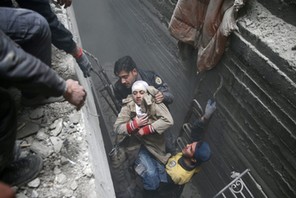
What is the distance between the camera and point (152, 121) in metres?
3.69

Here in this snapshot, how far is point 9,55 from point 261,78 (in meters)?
2.19

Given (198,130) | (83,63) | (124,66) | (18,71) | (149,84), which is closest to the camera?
(18,71)

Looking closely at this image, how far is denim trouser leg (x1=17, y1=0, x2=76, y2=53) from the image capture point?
2.52 meters

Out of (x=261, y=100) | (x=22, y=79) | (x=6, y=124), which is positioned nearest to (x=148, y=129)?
(x=261, y=100)

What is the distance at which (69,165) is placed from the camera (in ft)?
7.78

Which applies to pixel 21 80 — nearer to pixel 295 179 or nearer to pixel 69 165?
pixel 69 165

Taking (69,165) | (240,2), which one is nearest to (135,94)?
(69,165)

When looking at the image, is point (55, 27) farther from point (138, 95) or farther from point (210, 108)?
point (210, 108)

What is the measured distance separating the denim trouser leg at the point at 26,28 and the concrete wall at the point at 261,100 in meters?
1.91

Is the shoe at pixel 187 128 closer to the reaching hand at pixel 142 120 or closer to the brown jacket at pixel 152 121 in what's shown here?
the brown jacket at pixel 152 121

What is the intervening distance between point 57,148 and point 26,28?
1088 mm

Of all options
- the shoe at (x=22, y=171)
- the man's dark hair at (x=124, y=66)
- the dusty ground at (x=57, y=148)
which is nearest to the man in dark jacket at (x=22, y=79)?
the shoe at (x=22, y=171)

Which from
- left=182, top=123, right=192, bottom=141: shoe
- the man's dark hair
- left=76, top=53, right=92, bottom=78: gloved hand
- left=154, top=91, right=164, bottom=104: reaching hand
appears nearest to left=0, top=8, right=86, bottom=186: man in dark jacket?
left=76, top=53, right=92, bottom=78: gloved hand

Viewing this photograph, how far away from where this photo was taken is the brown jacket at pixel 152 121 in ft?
11.7
